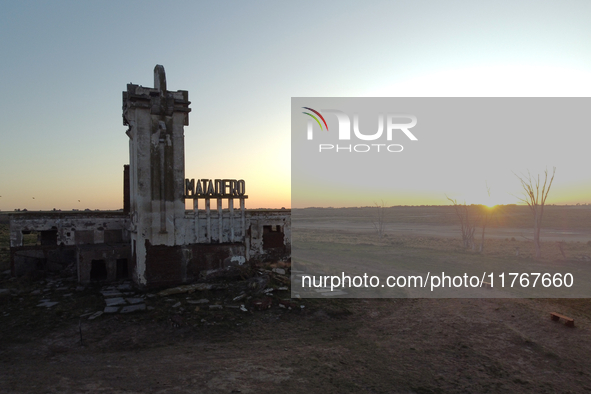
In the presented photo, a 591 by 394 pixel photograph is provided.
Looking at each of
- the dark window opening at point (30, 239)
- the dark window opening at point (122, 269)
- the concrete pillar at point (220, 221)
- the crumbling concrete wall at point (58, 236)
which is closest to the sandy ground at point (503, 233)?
the concrete pillar at point (220, 221)

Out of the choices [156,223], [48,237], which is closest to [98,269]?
[48,237]

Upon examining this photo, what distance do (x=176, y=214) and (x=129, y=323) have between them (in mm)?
6465

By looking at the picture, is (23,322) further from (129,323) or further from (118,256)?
(118,256)

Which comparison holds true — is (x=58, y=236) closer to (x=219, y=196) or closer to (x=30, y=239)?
(x=219, y=196)

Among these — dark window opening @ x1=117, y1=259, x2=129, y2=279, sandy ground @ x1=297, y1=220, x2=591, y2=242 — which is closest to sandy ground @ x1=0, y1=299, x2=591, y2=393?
dark window opening @ x1=117, y1=259, x2=129, y2=279

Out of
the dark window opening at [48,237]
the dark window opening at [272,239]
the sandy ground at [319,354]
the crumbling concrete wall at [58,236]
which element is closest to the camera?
the sandy ground at [319,354]

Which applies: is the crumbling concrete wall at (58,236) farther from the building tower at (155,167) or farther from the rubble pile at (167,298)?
the building tower at (155,167)

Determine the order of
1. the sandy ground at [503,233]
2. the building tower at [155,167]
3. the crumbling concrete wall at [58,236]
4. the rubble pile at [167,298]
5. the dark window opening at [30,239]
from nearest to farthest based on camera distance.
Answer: the rubble pile at [167,298], the building tower at [155,167], the crumbling concrete wall at [58,236], the dark window opening at [30,239], the sandy ground at [503,233]

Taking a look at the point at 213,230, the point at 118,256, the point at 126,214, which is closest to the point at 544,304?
the point at 213,230

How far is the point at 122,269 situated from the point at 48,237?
19.8ft

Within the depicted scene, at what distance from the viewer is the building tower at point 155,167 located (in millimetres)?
18000

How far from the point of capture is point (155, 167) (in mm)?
18359

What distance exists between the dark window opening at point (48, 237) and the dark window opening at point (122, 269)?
5.15 m

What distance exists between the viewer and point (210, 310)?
1514cm
